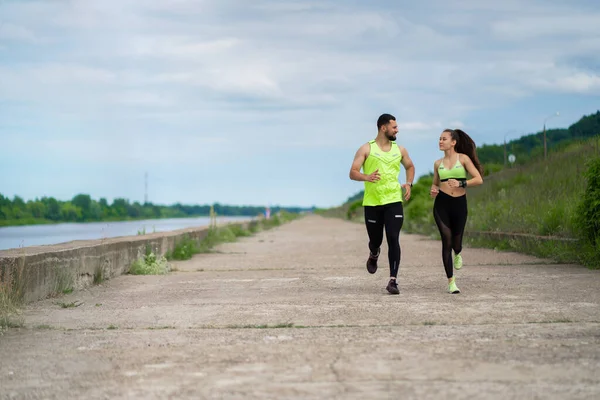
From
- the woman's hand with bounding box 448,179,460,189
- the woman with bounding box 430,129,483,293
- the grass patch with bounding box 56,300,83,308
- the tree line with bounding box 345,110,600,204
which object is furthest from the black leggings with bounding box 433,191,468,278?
Answer: the tree line with bounding box 345,110,600,204

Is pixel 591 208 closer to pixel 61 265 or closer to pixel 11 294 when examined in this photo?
pixel 61 265

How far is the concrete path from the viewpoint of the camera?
14.9 ft

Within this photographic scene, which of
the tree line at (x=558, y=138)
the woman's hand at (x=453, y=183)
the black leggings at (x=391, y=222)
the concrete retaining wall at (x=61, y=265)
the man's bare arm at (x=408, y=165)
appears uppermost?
the tree line at (x=558, y=138)

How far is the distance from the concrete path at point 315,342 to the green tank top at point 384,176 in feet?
3.75

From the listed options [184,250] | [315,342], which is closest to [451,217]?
[315,342]

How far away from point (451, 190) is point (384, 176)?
0.85m

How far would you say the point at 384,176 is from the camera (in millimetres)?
9297

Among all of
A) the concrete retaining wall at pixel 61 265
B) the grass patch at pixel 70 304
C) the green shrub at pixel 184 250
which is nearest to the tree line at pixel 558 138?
the green shrub at pixel 184 250

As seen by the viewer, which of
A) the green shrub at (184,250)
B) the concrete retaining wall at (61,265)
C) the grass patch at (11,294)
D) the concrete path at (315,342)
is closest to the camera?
the concrete path at (315,342)

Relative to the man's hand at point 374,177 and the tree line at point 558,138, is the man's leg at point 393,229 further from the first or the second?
the tree line at point 558,138

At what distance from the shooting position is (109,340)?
632 cm

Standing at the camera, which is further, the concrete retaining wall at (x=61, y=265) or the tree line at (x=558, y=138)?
the tree line at (x=558, y=138)

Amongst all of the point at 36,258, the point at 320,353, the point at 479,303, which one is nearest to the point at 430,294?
the point at 479,303

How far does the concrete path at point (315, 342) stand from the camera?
453 cm
